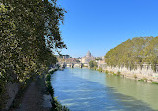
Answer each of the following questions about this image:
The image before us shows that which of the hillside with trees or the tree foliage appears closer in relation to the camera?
the tree foliage

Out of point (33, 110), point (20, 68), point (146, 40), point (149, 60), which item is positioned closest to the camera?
point (20, 68)

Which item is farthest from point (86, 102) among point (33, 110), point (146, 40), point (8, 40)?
point (146, 40)

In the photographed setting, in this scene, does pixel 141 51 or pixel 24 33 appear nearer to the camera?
pixel 24 33

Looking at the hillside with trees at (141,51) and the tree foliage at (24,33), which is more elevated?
the hillside with trees at (141,51)

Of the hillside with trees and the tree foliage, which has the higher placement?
the hillside with trees

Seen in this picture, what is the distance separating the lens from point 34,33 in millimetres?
7363

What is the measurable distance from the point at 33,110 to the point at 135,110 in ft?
38.9

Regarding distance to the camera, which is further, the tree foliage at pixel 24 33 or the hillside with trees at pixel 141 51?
the hillside with trees at pixel 141 51

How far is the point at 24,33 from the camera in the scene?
18.9 feet

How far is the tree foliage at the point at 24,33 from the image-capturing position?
5.48m

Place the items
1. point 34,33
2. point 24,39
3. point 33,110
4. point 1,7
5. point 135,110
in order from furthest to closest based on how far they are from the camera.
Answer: point 135,110 → point 33,110 → point 34,33 → point 24,39 → point 1,7

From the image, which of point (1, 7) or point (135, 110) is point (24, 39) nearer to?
point (1, 7)

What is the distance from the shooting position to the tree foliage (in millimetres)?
5484

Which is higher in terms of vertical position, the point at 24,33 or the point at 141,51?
the point at 141,51
